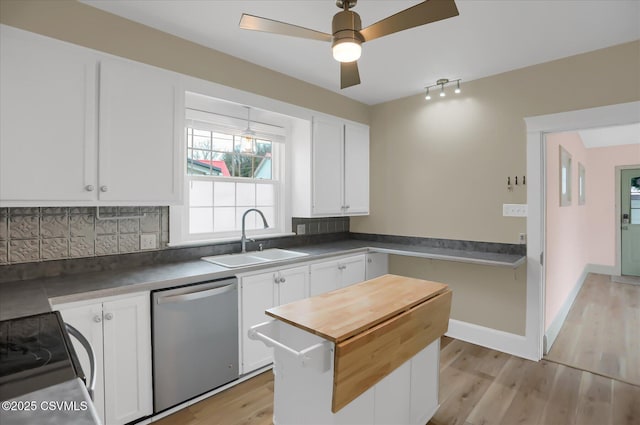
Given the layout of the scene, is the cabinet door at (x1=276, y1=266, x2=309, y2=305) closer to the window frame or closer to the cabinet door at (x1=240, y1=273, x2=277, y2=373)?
the cabinet door at (x1=240, y1=273, x2=277, y2=373)

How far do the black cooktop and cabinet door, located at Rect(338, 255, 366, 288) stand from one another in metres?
2.33

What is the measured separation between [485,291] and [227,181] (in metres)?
2.71

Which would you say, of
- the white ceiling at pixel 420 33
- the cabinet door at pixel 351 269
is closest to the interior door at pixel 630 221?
the white ceiling at pixel 420 33

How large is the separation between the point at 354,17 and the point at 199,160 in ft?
6.17

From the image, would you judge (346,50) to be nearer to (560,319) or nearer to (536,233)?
(536,233)

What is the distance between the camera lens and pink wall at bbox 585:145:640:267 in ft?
20.0

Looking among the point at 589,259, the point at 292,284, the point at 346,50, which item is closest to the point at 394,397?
the point at 292,284

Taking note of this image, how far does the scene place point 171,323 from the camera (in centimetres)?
210

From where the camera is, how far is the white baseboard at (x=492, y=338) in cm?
301

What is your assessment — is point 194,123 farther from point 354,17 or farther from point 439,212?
point 439,212

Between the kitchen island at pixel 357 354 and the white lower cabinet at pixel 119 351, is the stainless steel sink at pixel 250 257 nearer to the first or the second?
the white lower cabinet at pixel 119 351

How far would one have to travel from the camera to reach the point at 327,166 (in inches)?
141

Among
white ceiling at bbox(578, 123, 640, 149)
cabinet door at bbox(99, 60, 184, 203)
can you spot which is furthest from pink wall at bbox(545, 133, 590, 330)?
cabinet door at bbox(99, 60, 184, 203)

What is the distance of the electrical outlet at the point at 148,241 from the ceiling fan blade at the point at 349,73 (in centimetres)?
179
